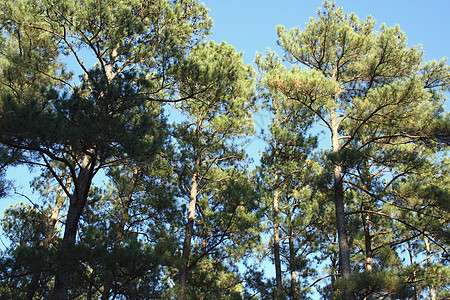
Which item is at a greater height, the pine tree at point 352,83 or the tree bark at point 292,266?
the pine tree at point 352,83

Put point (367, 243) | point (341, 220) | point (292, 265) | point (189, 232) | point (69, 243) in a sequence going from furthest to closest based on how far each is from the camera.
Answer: point (367, 243) < point (292, 265) < point (189, 232) < point (341, 220) < point (69, 243)

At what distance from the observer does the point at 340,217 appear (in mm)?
7613

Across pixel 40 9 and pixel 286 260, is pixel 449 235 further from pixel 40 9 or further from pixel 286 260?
pixel 40 9

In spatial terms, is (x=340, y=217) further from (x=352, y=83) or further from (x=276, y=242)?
(x=352, y=83)

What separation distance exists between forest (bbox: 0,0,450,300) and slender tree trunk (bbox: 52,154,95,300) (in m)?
0.02

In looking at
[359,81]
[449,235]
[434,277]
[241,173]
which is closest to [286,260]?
[241,173]

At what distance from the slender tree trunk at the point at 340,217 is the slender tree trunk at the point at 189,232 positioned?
3.23m

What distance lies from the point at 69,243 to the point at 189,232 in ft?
12.8

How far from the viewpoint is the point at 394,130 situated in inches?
311

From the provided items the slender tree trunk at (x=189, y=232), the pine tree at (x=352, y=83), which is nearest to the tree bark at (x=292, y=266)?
the pine tree at (x=352, y=83)

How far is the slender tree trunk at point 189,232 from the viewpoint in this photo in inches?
313

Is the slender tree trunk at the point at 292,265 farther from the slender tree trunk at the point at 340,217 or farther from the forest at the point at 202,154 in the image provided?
the slender tree trunk at the point at 340,217

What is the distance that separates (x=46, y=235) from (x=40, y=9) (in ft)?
18.2

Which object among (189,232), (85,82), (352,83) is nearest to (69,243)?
(85,82)
